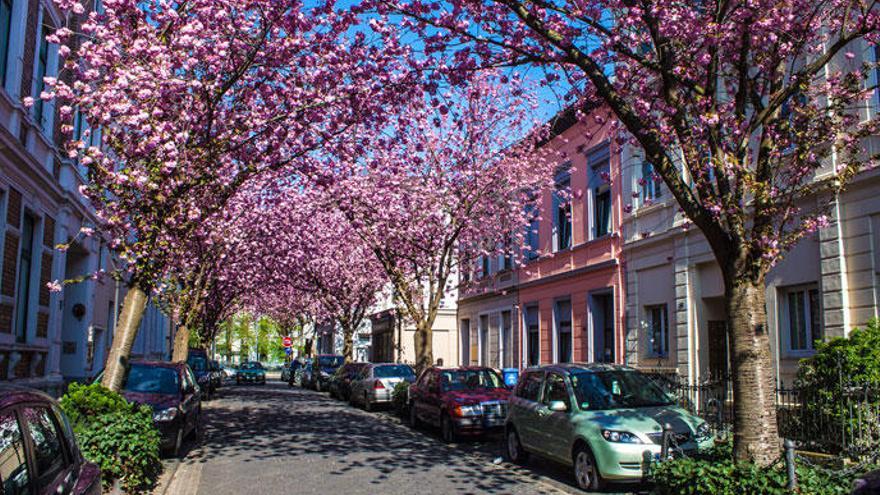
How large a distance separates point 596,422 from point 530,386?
241cm

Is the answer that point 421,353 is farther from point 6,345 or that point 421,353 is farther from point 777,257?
point 777,257

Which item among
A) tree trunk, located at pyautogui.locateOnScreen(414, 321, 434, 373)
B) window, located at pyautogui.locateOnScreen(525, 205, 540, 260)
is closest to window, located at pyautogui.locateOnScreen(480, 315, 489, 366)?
window, located at pyautogui.locateOnScreen(525, 205, 540, 260)


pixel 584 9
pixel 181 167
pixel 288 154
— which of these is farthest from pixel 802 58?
pixel 181 167

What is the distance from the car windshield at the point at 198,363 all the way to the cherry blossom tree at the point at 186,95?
655 inches

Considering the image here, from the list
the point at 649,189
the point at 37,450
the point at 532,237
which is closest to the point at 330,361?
the point at 532,237

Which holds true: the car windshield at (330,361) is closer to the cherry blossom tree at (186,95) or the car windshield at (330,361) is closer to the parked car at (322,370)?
the parked car at (322,370)

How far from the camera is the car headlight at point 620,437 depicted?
945 centimetres

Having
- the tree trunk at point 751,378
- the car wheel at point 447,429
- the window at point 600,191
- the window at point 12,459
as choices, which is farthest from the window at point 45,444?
the window at point 600,191

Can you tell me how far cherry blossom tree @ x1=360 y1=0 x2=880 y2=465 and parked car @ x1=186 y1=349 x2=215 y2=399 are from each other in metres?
19.8

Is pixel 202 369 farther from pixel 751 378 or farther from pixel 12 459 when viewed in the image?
pixel 12 459

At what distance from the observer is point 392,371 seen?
24047 millimetres

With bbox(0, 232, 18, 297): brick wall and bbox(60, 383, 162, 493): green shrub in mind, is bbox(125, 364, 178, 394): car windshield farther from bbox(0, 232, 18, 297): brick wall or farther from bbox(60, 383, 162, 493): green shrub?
bbox(60, 383, 162, 493): green shrub

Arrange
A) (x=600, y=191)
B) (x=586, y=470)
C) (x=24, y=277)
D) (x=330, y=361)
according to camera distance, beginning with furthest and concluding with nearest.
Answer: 1. (x=330, y=361)
2. (x=600, y=191)
3. (x=24, y=277)
4. (x=586, y=470)

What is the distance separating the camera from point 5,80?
1374 cm
